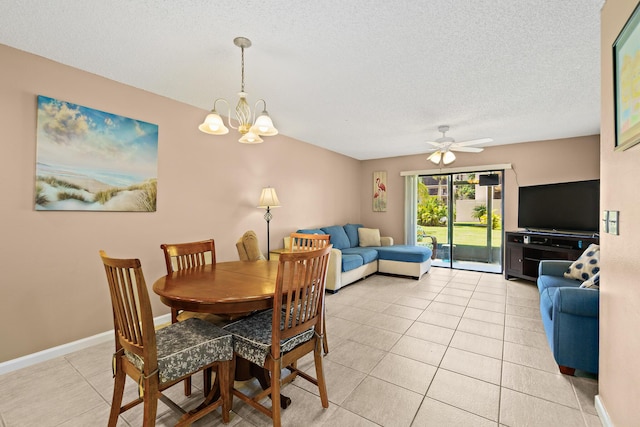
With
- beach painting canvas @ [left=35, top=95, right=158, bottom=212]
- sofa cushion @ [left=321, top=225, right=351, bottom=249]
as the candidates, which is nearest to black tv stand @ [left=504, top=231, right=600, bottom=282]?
sofa cushion @ [left=321, top=225, right=351, bottom=249]

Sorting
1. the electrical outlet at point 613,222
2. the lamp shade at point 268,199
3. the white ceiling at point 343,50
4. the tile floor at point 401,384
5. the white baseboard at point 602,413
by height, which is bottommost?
the tile floor at point 401,384

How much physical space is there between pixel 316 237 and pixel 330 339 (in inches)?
39.3

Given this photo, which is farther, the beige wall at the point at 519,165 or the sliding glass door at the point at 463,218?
the sliding glass door at the point at 463,218

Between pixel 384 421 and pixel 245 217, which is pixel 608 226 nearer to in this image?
pixel 384 421

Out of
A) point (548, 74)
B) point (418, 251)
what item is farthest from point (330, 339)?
point (548, 74)

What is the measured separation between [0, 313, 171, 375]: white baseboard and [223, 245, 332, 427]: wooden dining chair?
1.76 metres

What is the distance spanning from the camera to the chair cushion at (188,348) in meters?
1.39

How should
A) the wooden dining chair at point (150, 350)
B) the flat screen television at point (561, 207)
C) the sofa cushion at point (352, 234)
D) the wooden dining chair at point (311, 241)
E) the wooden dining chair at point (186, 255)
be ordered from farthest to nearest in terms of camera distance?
the sofa cushion at point (352, 234) < the flat screen television at point (561, 207) < the wooden dining chair at point (311, 241) < the wooden dining chair at point (186, 255) < the wooden dining chair at point (150, 350)

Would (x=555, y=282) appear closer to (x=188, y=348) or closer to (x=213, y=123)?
(x=188, y=348)

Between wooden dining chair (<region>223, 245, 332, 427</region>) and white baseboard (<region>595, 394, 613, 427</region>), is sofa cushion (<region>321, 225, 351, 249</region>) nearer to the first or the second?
wooden dining chair (<region>223, 245, 332, 427</region>)

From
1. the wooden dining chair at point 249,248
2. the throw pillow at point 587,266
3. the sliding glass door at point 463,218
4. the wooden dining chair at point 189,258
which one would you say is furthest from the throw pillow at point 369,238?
the wooden dining chair at point 189,258

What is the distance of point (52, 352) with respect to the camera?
2344 mm

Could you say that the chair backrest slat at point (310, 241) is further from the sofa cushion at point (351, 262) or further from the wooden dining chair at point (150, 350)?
the sofa cushion at point (351, 262)

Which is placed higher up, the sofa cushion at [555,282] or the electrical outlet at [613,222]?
the electrical outlet at [613,222]
